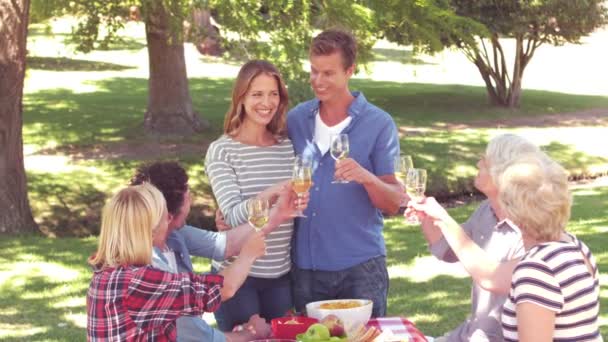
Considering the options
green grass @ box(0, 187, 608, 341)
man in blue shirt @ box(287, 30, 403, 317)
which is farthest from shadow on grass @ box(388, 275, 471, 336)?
man in blue shirt @ box(287, 30, 403, 317)

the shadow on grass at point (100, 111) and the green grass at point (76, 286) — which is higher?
the shadow on grass at point (100, 111)

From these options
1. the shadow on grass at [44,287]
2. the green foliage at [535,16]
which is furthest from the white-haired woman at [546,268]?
the green foliage at [535,16]

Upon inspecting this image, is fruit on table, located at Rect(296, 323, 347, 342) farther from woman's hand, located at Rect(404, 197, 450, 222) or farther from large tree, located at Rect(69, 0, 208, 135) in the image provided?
large tree, located at Rect(69, 0, 208, 135)

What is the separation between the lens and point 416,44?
48.2 feet

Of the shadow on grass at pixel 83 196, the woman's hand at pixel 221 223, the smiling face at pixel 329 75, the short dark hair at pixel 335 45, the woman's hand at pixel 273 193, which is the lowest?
the shadow on grass at pixel 83 196

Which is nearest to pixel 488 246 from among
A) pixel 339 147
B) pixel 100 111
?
pixel 339 147

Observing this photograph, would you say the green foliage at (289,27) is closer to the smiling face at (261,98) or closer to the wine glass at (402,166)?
the smiling face at (261,98)

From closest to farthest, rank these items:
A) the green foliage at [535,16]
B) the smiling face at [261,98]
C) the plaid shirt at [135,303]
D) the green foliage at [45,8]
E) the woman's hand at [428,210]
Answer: the plaid shirt at [135,303] < the woman's hand at [428,210] < the smiling face at [261,98] < the green foliage at [45,8] < the green foliage at [535,16]

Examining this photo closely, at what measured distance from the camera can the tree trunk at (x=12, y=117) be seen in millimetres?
11406

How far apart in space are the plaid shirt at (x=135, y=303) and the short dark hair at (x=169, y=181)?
57 cm

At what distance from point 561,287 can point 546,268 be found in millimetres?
85

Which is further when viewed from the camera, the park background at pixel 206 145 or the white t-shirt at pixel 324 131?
the park background at pixel 206 145

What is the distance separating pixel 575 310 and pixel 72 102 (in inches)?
830

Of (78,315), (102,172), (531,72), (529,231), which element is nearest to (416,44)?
(102,172)
